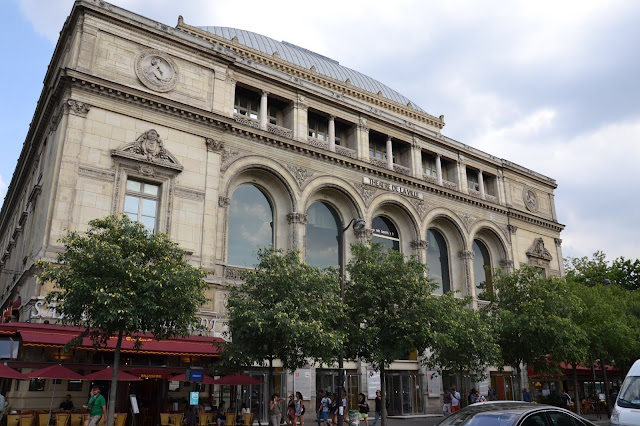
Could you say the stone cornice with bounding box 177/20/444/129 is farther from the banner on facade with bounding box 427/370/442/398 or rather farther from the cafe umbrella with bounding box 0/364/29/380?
the cafe umbrella with bounding box 0/364/29/380

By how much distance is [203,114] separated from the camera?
28062 mm

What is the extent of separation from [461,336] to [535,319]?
649 cm

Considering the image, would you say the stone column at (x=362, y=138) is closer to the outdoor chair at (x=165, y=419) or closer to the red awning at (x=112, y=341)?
the red awning at (x=112, y=341)

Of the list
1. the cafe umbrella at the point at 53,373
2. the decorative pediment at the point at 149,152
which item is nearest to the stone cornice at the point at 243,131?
the decorative pediment at the point at 149,152

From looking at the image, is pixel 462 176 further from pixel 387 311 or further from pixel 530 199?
pixel 387 311

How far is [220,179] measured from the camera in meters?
28.5

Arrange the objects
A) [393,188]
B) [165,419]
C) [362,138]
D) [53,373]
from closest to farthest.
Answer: [53,373], [165,419], [362,138], [393,188]

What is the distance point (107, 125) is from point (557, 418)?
22907 mm

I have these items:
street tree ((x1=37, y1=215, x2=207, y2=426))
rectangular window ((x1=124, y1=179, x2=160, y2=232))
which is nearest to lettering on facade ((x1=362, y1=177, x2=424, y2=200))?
rectangular window ((x1=124, y1=179, x2=160, y2=232))

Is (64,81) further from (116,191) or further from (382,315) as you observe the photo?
(382,315)

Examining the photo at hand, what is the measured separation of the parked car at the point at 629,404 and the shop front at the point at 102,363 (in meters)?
14.6

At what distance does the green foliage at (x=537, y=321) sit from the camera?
2905 cm

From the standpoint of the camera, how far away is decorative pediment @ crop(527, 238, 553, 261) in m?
44.2

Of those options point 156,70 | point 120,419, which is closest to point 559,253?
point 156,70
